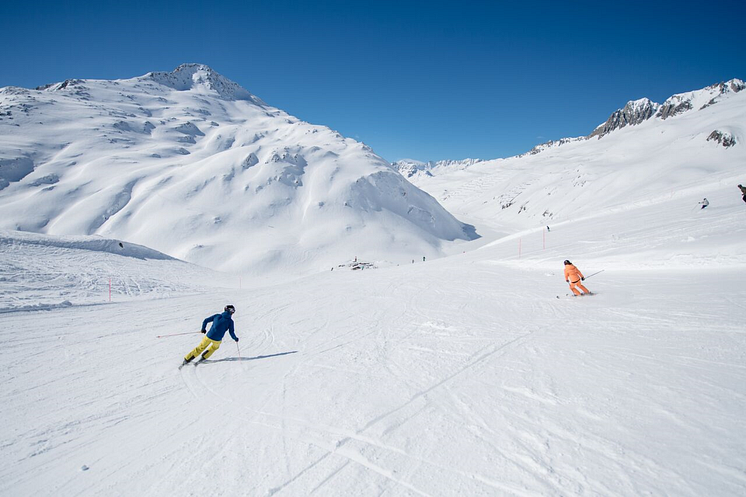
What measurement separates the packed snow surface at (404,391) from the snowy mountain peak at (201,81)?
187734 millimetres

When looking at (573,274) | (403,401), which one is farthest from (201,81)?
(403,401)

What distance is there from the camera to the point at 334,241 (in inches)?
2122

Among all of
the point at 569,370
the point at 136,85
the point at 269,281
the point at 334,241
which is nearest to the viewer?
the point at 569,370

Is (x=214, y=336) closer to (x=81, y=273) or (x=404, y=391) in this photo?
(x=404, y=391)

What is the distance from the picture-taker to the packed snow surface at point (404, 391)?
377 centimetres

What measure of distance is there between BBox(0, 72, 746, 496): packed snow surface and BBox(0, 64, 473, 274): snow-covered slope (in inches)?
1479

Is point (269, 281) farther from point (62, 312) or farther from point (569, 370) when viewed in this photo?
point (569, 370)

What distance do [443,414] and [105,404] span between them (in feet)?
20.7

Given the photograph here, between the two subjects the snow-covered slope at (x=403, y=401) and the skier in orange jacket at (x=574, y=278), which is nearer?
the snow-covered slope at (x=403, y=401)

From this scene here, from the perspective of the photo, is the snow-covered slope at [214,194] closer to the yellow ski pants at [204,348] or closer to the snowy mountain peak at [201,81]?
the yellow ski pants at [204,348]

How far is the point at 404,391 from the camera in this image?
569 cm

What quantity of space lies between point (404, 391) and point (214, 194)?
63530 millimetres

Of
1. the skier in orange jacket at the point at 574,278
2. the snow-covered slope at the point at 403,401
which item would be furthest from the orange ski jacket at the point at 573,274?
Result: the snow-covered slope at the point at 403,401

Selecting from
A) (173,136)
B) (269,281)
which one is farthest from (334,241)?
(173,136)
